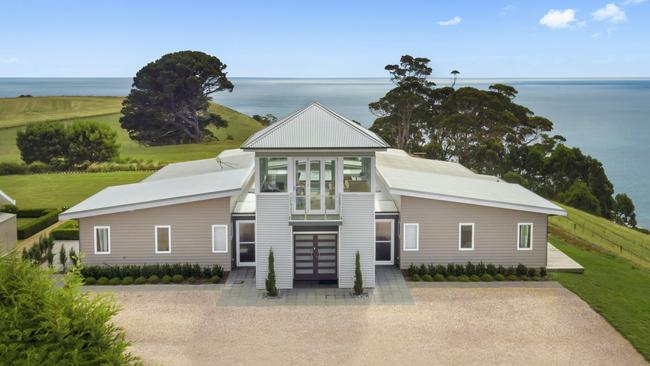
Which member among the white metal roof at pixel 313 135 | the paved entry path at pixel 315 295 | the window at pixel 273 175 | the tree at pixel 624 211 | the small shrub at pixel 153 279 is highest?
the white metal roof at pixel 313 135

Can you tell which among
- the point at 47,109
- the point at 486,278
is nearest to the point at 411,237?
the point at 486,278

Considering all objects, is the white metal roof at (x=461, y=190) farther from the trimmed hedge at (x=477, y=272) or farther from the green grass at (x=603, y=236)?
the green grass at (x=603, y=236)

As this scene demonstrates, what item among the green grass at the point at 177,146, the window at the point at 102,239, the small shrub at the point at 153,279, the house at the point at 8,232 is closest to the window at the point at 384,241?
the small shrub at the point at 153,279

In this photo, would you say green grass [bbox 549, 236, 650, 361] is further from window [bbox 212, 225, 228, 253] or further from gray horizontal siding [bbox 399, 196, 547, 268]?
window [bbox 212, 225, 228, 253]

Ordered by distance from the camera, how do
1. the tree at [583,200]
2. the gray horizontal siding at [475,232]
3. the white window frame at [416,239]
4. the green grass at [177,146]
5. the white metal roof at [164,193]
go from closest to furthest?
the white metal roof at [164,193] → the gray horizontal siding at [475,232] → the white window frame at [416,239] → the tree at [583,200] → the green grass at [177,146]

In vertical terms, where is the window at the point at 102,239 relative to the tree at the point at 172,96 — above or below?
below

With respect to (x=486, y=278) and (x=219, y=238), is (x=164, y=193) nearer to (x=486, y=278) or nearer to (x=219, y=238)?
(x=219, y=238)

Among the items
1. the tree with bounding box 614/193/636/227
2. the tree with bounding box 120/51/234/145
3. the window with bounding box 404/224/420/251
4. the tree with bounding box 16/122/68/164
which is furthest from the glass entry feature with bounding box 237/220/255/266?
the tree with bounding box 120/51/234/145
